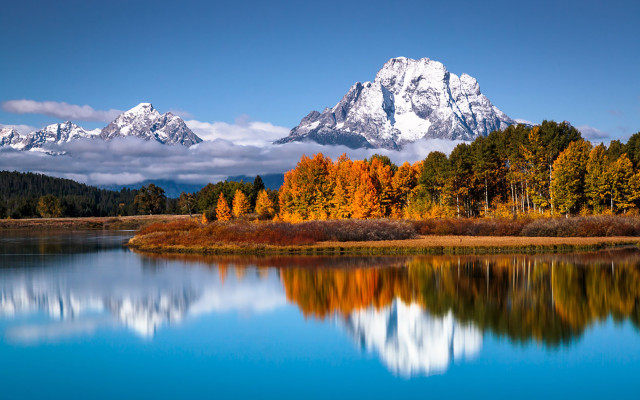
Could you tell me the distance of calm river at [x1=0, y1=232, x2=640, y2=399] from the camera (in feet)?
45.9

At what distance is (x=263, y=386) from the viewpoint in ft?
45.7

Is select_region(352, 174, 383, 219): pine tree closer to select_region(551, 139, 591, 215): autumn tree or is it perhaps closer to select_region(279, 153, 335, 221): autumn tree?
select_region(279, 153, 335, 221): autumn tree

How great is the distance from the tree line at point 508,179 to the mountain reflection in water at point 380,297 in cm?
3538

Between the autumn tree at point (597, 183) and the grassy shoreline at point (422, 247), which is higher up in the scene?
the autumn tree at point (597, 183)

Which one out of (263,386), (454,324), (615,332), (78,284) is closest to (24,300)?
(78,284)

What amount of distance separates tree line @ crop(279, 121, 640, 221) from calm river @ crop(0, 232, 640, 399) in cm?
4225

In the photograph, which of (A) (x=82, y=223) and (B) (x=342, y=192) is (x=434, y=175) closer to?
(B) (x=342, y=192)

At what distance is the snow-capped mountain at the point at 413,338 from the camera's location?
15797 millimetres

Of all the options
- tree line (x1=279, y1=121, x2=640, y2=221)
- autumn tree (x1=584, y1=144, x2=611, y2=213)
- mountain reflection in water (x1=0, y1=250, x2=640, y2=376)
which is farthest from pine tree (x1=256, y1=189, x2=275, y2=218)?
mountain reflection in water (x1=0, y1=250, x2=640, y2=376)

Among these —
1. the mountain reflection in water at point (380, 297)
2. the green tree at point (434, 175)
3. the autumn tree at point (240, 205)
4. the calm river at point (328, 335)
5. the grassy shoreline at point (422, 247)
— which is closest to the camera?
the calm river at point (328, 335)

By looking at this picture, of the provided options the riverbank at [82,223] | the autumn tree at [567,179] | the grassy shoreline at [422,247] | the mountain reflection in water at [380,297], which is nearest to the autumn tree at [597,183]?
the autumn tree at [567,179]

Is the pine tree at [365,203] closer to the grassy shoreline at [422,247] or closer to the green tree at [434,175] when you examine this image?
the green tree at [434,175]

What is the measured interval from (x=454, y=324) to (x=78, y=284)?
2404 cm

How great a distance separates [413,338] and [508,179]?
7030cm
